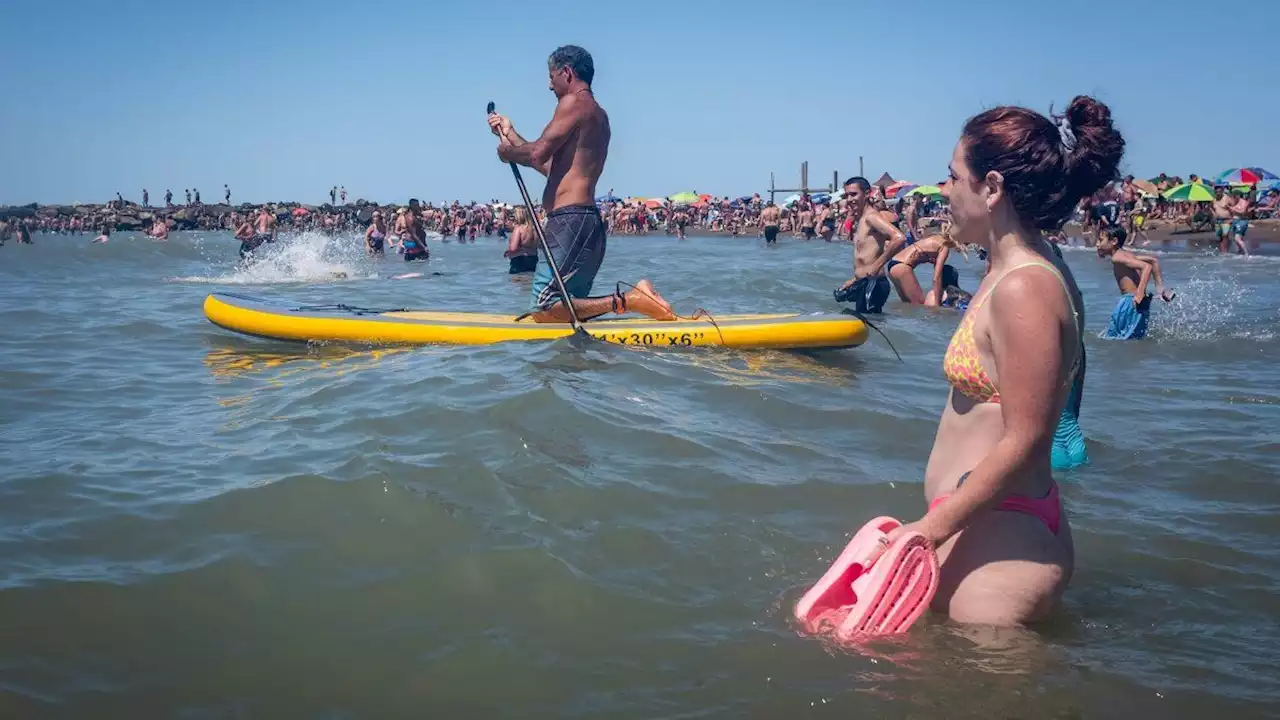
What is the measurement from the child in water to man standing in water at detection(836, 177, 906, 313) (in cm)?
206

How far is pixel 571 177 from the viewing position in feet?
22.1

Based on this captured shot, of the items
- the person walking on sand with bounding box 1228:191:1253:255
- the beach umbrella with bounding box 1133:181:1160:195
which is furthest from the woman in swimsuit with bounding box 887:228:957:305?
the beach umbrella with bounding box 1133:181:1160:195

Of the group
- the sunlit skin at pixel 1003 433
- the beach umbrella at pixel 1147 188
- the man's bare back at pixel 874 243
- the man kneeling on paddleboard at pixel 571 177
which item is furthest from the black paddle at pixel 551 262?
the beach umbrella at pixel 1147 188

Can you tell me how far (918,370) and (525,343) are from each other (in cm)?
281

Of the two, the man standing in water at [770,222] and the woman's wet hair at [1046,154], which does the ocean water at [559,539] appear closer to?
the woman's wet hair at [1046,154]

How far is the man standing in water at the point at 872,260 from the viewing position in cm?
1057

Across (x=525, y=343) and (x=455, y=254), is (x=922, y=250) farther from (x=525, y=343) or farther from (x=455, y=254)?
(x=455, y=254)

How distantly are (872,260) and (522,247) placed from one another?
7.04 m

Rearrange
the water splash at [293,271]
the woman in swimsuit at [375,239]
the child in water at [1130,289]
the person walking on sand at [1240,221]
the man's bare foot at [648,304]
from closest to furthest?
1. the man's bare foot at [648,304]
2. the child in water at [1130,289]
3. the water splash at [293,271]
4. the person walking on sand at [1240,221]
5. the woman in swimsuit at [375,239]

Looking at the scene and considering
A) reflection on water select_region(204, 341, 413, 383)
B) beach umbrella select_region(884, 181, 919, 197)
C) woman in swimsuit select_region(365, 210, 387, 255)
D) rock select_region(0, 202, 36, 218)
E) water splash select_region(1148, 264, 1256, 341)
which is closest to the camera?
reflection on water select_region(204, 341, 413, 383)

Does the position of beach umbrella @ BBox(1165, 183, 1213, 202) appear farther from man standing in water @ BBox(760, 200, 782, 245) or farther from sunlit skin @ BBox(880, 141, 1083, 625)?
sunlit skin @ BBox(880, 141, 1083, 625)

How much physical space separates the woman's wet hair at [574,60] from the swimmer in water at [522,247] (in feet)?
29.9

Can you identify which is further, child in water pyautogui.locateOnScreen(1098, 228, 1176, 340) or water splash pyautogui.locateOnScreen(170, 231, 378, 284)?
water splash pyautogui.locateOnScreen(170, 231, 378, 284)

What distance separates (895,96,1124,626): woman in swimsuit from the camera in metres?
2.27
